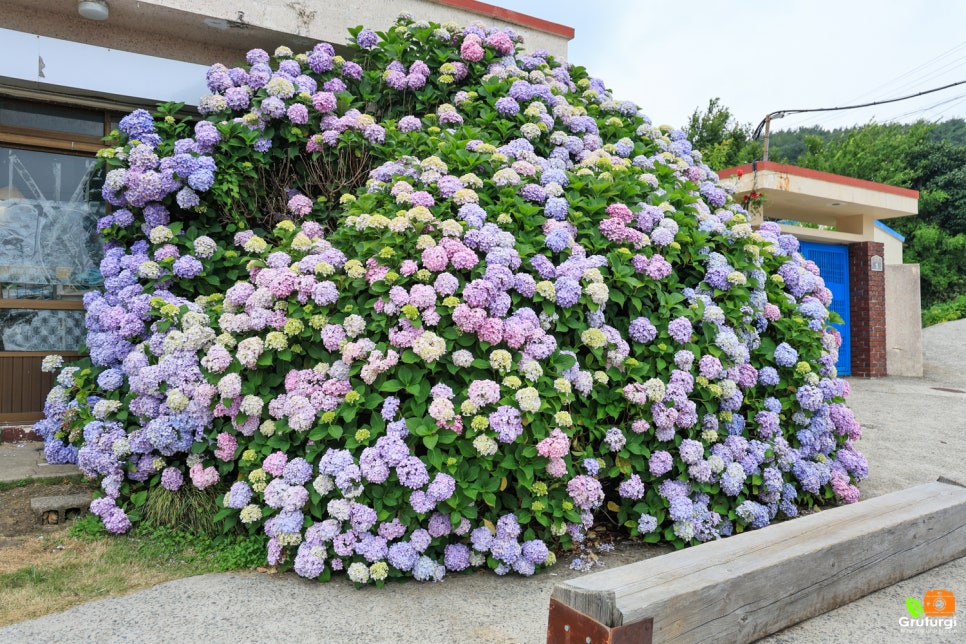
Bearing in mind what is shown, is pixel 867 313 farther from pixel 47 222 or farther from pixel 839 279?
pixel 47 222

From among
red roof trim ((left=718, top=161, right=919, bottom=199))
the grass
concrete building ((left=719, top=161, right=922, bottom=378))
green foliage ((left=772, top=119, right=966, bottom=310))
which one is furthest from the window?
green foliage ((left=772, top=119, right=966, bottom=310))

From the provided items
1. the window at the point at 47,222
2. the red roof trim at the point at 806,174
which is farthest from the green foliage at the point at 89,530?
the red roof trim at the point at 806,174

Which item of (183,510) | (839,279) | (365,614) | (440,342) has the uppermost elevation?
(839,279)

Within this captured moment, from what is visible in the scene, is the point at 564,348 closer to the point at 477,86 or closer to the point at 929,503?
the point at 929,503

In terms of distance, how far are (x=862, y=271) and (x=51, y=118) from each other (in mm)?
11332

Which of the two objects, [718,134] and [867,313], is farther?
[718,134]

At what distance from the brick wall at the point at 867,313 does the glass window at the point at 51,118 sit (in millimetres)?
10978

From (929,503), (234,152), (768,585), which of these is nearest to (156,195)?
(234,152)

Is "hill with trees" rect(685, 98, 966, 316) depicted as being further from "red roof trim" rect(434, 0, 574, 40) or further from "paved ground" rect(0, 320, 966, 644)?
"paved ground" rect(0, 320, 966, 644)

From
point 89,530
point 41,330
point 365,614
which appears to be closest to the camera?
point 365,614

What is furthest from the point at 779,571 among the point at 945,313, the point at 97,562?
the point at 945,313

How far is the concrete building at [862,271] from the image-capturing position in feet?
33.6

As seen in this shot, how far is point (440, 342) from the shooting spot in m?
2.99

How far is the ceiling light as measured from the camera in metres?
4.84
